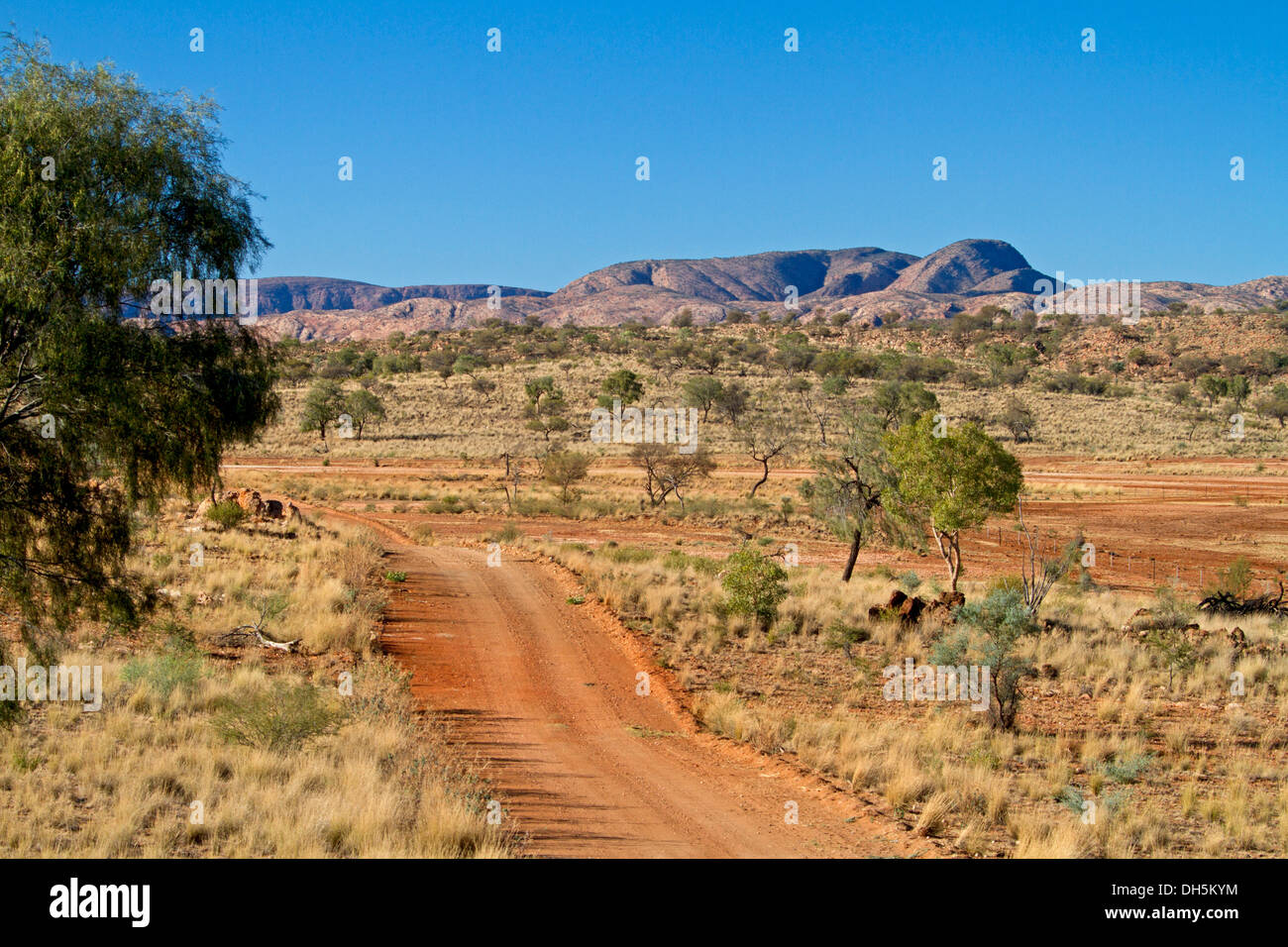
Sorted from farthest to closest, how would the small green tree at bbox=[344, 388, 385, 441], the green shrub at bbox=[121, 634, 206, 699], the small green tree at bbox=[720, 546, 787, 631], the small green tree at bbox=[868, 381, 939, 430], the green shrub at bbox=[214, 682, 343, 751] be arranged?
the small green tree at bbox=[344, 388, 385, 441] → the small green tree at bbox=[868, 381, 939, 430] → the small green tree at bbox=[720, 546, 787, 631] → the green shrub at bbox=[121, 634, 206, 699] → the green shrub at bbox=[214, 682, 343, 751]

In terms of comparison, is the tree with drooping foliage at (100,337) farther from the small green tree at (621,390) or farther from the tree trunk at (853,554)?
the small green tree at (621,390)

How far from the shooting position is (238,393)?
27.7 ft

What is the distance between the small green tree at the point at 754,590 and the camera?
18.1 m

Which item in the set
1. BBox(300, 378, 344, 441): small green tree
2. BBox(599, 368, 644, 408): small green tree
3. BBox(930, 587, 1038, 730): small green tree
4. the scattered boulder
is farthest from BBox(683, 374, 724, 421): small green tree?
BBox(930, 587, 1038, 730): small green tree

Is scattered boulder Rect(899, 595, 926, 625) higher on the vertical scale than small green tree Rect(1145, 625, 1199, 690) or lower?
higher

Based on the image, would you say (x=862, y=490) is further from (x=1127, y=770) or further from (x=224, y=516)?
(x=224, y=516)

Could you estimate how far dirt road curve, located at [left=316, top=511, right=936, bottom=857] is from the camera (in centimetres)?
801

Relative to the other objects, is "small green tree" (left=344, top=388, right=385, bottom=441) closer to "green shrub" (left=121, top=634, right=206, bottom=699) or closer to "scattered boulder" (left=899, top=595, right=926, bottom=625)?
"scattered boulder" (left=899, top=595, right=926, bottom=625)

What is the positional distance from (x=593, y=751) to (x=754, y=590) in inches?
317

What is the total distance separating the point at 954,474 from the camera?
64.5 feet

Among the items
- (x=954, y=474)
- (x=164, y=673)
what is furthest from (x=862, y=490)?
(x=164, y=673)

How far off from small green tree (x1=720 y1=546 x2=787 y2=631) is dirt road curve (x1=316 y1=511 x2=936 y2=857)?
2.73m

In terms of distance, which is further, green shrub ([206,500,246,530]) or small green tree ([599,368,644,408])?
small green tree ([599,368,644,408])
